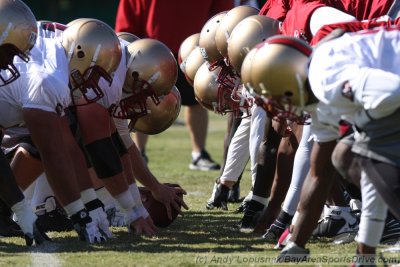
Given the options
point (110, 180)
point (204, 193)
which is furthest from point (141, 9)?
point (110, 180)

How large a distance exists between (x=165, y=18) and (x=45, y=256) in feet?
15.1

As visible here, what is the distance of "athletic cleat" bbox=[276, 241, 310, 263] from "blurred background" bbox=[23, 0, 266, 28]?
18.1m

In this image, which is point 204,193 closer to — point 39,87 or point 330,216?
point 330,216

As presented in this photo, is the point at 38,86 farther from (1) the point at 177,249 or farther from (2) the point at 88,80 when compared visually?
(1) the point at 177,249

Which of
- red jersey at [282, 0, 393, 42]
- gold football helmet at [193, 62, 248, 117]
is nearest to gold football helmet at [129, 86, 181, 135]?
gold football helmet at [193, 62, 248, 117]

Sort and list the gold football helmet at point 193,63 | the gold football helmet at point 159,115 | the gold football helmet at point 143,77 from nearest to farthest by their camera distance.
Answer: the gold football helmet at point 143,77 < the gold football helmet at point 159,115 < the gold football helmet at point 193,63

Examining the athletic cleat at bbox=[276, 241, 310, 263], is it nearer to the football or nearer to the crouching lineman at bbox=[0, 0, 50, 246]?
the crouching lineman at bbox=[0, 0, 50, 246]

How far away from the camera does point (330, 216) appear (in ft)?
17.5

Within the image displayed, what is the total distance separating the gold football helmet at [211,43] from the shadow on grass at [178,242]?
3.53 feet

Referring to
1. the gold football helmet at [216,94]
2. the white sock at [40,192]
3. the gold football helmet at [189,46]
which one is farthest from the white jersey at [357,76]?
the gold football helmet at [189,46]

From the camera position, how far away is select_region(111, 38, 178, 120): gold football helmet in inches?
219

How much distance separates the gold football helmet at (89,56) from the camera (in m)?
5.16

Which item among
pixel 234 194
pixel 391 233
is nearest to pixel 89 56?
pixel 391 233

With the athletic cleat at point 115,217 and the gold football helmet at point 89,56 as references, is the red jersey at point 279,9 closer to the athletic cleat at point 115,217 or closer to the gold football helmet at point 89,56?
the gold football helmet at point 89,56
